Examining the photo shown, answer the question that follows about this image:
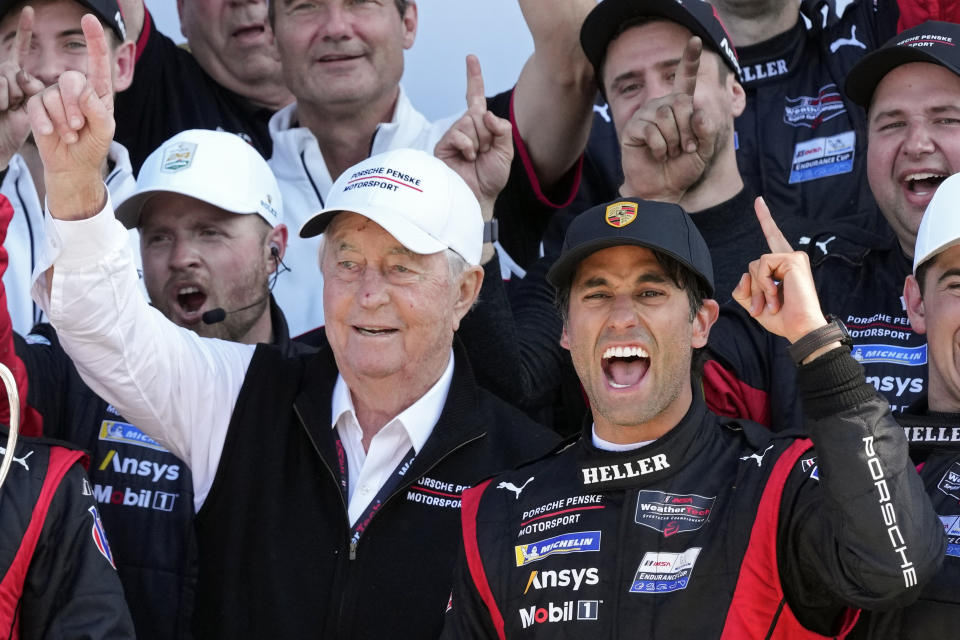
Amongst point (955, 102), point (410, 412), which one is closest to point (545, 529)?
point (410, 412)

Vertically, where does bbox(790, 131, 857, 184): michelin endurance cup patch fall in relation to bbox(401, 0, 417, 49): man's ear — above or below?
below

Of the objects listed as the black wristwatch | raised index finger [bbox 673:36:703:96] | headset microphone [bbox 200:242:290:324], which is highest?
raised index finger [bbox 673:36:703:96]

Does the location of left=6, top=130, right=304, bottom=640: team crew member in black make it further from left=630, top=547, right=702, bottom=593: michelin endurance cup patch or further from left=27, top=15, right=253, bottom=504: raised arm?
left=630, top=547, right=702, bottom=593: michelin endurance cup patch

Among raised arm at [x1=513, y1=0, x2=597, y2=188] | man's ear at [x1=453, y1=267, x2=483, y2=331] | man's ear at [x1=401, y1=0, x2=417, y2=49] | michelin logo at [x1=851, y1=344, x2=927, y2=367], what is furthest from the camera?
man's ear at [x1=401, y1=0, x2=417, y2=49]

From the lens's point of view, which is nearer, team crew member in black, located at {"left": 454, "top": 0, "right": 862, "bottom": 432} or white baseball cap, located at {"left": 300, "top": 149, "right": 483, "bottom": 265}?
white baseball cap, located at {"left": 300, "top": 149, "right": 483, "bottom": 265}

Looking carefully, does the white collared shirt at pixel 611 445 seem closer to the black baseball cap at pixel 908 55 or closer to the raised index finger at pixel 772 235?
the raised index finger at pixel 772 235

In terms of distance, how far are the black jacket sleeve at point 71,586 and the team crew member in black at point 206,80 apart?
5.99 feet

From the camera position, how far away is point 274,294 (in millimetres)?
3795

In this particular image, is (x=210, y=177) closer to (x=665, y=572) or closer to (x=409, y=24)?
(x=409, y=24)

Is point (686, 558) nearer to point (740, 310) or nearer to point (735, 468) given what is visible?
point (735, 468)

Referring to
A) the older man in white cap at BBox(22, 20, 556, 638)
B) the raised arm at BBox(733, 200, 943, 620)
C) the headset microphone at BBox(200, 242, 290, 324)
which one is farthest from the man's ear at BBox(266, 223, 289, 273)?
the raised arm at BBox(733, 200, 943, 620)

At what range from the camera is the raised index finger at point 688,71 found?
311cm

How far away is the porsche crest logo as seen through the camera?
2.55 m

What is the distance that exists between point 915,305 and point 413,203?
950mm
